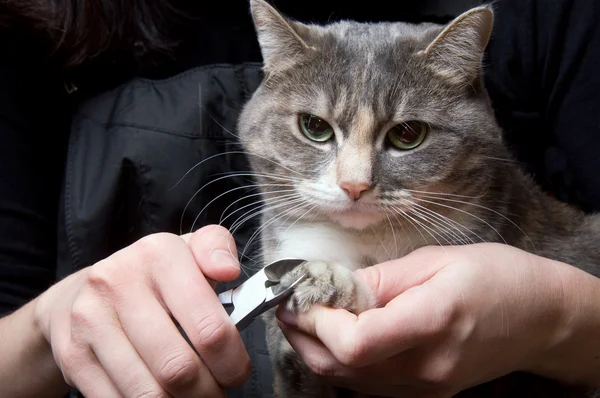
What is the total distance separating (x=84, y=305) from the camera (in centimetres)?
85

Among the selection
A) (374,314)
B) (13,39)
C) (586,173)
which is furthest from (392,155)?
(13,39)

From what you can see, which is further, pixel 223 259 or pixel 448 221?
pixel 448 221

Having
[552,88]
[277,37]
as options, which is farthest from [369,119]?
[552,88]

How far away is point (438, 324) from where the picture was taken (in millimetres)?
805

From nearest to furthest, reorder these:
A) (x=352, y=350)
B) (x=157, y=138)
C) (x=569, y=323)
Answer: (x=352, y=350) < (x=569, y=323) < (x=157, y=138)

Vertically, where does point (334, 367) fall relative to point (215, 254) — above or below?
below

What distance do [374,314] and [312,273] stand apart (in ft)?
0.44

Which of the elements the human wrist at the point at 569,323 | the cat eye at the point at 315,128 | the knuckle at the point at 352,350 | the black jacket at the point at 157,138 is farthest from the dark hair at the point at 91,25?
the human wrist at the point at 569,323

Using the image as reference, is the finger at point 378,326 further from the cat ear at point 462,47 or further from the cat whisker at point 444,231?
the cat ear at point 462,47

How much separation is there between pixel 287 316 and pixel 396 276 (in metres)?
0.20

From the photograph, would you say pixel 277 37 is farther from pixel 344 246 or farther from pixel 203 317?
pixel 203 317

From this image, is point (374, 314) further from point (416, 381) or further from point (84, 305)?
point (84, 305)

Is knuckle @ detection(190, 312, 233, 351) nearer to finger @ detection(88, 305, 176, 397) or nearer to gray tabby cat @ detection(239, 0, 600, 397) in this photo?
finger @ detection(88, 305, 176, 397)

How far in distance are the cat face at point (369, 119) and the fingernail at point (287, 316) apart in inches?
9.3
